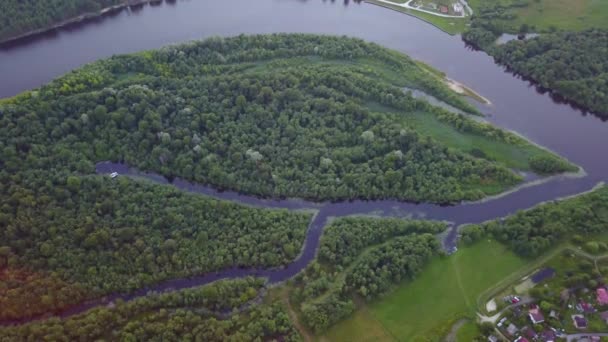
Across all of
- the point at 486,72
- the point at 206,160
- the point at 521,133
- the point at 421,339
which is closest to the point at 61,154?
the point at 206,160

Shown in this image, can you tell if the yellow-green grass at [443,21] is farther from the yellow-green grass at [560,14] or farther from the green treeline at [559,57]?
the yellow-green grass at [560,14]

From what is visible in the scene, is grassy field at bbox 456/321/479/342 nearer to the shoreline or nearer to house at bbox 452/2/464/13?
the shoreline

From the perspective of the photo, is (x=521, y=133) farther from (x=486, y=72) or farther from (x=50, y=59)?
(x=50, y=59)

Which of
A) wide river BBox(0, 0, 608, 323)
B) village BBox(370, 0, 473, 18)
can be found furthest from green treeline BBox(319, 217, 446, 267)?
village BBox(370, 0, 473, 18)

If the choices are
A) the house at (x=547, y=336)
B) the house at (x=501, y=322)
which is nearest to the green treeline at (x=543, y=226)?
the house at (x=501, y=322)

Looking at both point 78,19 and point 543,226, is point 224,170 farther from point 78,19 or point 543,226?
point 78,19
